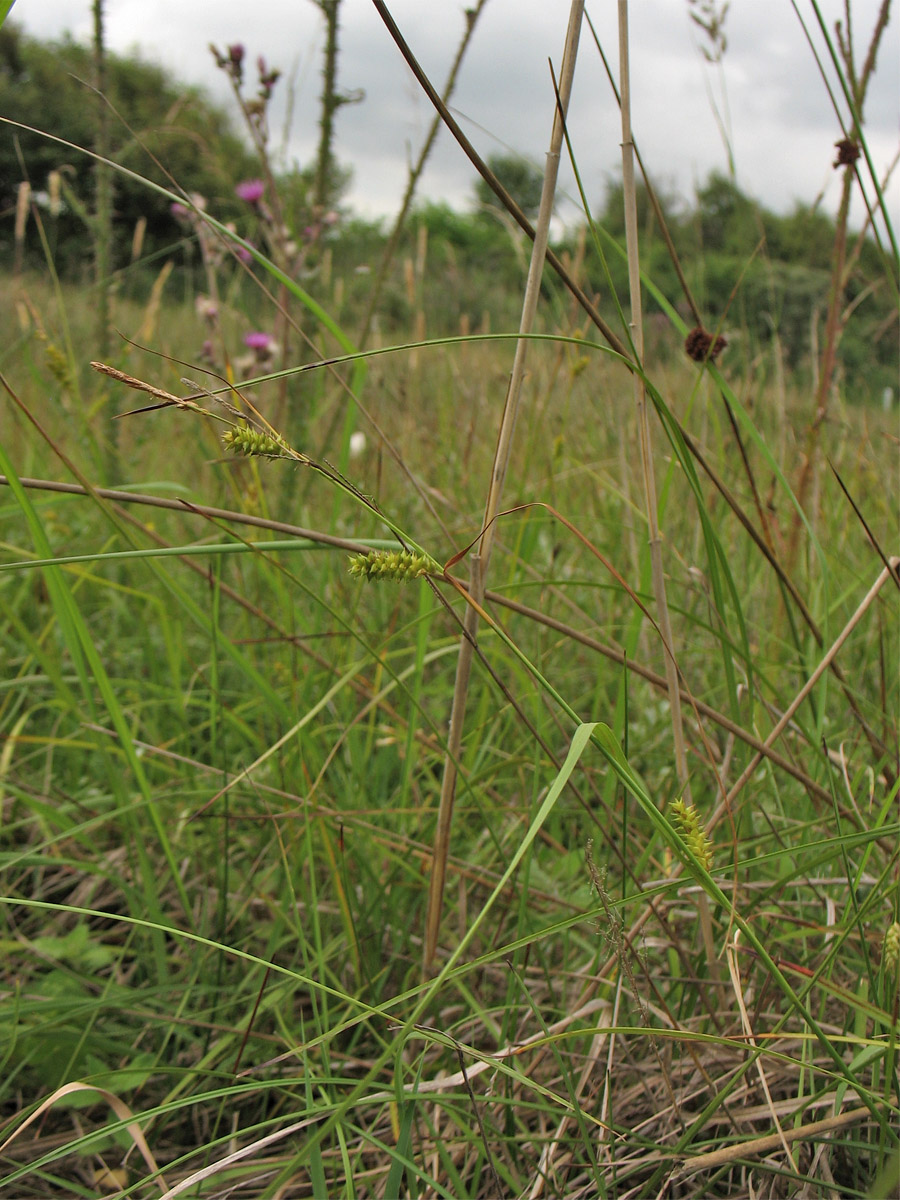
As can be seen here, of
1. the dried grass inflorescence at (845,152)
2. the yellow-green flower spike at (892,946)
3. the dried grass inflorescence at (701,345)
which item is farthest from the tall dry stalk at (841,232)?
the yellow-green flower spike at (892,946)

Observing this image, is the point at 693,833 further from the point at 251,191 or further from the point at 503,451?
the point at 251,191

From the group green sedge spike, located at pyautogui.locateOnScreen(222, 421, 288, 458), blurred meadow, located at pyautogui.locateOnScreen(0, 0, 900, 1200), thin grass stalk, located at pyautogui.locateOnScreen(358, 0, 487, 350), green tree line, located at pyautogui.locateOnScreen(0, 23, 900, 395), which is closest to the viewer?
green sedge spike, located at pyautogui.locateOnScreen(222, 421, 288, 458)

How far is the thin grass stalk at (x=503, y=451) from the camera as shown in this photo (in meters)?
0.50

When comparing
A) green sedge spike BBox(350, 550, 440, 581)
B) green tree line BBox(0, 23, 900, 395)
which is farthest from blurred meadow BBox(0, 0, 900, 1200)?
green tree line BBox(0, 23, 900, 395)

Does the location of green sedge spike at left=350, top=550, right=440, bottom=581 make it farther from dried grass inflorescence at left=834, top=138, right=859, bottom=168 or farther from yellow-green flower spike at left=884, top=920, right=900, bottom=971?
dried grass inflorescence at left=834, top=138, right=859, bottom=168

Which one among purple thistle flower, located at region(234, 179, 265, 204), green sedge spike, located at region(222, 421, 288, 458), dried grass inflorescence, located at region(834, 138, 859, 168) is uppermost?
purple thistle flower, located at region(234, 179, 265, 204)

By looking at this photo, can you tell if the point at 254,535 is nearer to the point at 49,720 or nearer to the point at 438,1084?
the point at 49,720

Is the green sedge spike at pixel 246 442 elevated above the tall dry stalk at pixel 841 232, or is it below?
below

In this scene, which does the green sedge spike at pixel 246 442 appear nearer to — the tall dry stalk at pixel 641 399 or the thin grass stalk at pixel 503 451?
the thin grass stalk at pixel 503 451

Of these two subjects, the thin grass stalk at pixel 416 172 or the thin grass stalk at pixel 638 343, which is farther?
the thin grass stalk at pixel 416 172

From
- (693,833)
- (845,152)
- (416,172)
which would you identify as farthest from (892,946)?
(416,172)

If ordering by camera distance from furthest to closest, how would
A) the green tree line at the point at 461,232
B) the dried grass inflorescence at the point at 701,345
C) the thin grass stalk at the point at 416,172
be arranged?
the green tree line at the point at 461,232 → the thin grass stalk at the point at 416,172 → the dried grass inflorescence at the point at 701,345

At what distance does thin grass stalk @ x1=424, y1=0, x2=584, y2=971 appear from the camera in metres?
0.50

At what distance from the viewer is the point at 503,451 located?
21.4 inches
